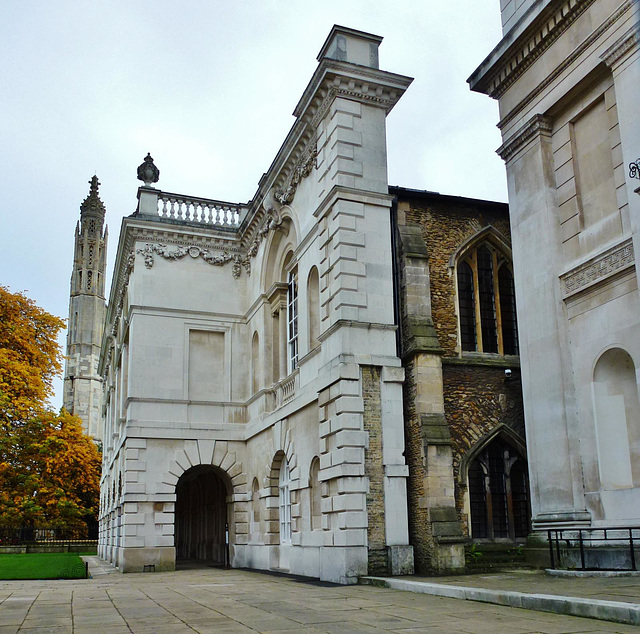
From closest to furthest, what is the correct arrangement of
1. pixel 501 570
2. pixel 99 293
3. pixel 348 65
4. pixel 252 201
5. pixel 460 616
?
pixel 460 616, pixel 501 570, pixel 348 65, pixel 252 201, pixel 99 293

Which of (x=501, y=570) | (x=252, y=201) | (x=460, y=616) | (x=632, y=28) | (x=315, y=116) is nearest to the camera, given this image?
(x=460, y=616)

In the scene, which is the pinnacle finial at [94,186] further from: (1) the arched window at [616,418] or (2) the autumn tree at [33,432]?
(1) the arched window at [616,418]

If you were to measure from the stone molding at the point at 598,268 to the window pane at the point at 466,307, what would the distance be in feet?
17.0

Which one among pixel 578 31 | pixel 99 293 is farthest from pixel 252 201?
pixel 99 293

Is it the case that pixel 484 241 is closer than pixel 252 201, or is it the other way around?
pixel 484 241

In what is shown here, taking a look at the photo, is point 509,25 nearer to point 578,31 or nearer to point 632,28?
point 578,31

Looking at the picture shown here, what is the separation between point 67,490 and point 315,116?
30995 millimetres

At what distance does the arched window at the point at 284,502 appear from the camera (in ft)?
75.2

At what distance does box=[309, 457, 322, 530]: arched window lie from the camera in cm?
1956

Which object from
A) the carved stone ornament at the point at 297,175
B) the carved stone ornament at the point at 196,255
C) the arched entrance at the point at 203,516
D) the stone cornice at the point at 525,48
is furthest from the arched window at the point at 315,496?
the carved stone ornament at the point at 196,255

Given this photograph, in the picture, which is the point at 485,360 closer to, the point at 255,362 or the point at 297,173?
the point at 297,173

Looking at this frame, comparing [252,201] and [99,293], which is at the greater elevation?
[99,293]

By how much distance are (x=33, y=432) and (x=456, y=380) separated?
25243 millimetres

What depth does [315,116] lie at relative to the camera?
21.2 meters
